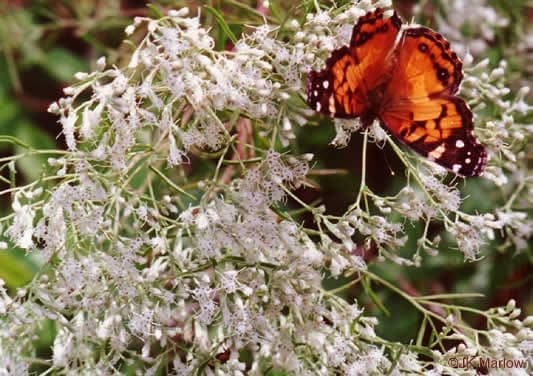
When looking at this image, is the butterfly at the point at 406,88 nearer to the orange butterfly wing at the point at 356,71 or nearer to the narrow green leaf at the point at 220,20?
the orange butterfly wing at the point at 356,71

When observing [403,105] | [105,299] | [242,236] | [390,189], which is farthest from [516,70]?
[105,299]

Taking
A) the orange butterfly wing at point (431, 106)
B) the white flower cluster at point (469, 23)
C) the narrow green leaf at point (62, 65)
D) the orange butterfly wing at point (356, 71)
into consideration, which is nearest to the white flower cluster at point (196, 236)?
the orange butterfly wing at point (356, 71)

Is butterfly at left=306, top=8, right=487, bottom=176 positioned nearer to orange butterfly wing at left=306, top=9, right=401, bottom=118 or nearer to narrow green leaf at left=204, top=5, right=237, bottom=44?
Answer: orange butterfly wing at left=306, top=9, right=401, bottom=118

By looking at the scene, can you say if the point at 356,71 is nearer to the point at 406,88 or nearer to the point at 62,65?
the point at 406,88

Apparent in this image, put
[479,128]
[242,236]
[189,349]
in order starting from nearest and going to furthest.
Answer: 1. [242,236]
2. [189,349]
3. [479,128]

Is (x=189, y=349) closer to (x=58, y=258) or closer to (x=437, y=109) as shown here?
(x=58, y=258)

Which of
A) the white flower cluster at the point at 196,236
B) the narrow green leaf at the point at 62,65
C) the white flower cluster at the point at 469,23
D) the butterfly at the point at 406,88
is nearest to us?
the white flower cluster at the point at 196,236

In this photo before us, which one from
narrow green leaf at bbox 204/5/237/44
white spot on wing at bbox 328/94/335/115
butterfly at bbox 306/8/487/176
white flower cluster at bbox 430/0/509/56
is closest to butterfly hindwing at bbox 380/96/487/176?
butterfly at bbox 306/8/487/176
